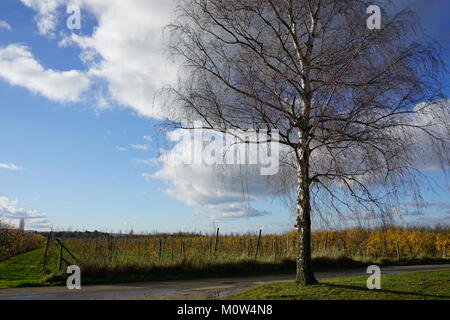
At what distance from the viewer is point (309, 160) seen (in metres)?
11.3

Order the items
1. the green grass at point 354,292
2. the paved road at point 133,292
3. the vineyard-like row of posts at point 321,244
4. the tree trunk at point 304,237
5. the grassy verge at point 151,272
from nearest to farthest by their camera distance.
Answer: the green grass at point 354,292
the tree trunk at point 304,237
the paved road at point 133,292
the grassy verge at point 151,272
the vineyard-like row of posts at point 321,244

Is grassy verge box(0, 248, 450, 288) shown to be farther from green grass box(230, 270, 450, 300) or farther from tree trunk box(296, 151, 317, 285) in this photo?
tree trunk box(296, 151, 317, 285)

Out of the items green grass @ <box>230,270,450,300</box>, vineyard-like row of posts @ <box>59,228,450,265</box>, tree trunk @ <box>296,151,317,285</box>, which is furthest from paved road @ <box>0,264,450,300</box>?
vineyard-like row of posts @ <box>59,228,450,265</box>

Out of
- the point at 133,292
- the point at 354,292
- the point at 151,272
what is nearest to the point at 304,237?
the point at 354,292

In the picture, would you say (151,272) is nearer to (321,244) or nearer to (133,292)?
(133,292)

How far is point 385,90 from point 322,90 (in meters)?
1.62

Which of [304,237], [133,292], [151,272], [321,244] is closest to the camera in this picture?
[304,237]

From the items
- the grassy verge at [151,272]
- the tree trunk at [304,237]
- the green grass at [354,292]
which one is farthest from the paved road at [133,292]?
the tree trunk at [304,237]

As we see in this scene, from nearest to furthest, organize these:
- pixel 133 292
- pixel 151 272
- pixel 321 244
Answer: pixel 133 292 → pixel 151 272 → pixel 321 244

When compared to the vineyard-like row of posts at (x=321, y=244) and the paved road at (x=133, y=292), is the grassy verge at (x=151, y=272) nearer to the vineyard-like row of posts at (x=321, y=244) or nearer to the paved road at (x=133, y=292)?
the paved road at (x=133, y=292)

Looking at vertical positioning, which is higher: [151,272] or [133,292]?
[133,292]

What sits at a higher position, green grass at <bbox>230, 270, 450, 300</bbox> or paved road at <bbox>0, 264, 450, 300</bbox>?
green grass at <bbox>230, 270, 450, 300</bbox>
